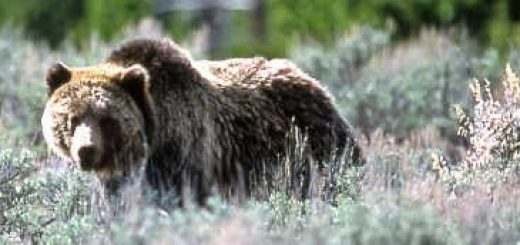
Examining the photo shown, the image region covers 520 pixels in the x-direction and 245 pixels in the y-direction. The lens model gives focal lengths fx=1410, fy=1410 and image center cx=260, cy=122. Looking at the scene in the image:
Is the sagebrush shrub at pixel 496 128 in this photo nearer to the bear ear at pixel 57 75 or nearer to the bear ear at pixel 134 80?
the bear ear at pixel 134 80

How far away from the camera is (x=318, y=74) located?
15289 mm

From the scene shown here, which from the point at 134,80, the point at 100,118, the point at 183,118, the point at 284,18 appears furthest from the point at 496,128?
the point at 284,18

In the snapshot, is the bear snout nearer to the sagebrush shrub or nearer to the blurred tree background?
the sagebrush shrub

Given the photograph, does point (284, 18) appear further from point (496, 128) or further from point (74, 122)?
point (74, 122)

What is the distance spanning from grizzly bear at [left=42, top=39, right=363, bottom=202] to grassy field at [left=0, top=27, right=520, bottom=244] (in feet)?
0.81

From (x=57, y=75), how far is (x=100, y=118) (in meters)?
0.56

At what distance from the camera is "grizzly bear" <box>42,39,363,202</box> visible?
7.64 metres

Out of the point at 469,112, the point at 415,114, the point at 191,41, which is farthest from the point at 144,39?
the point at 191,41

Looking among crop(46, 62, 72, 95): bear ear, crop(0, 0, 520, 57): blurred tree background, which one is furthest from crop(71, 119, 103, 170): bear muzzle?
crop(0, 0, 520, 57): blurred tree background

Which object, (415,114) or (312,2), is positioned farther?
(312,2)

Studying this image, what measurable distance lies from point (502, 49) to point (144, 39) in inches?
486

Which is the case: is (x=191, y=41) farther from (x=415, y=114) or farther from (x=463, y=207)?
(x=463, y=207)

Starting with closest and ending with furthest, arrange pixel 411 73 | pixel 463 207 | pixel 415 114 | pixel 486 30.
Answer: pixel 463 207
pixel 415 114
pixel 411 73
pixel 486 30

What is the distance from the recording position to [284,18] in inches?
832
